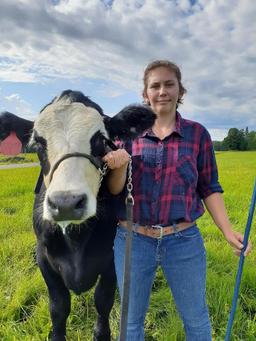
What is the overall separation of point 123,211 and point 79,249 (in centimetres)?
70

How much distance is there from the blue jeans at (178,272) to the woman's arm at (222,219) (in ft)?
0.78

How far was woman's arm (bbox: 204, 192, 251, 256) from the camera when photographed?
120 inches

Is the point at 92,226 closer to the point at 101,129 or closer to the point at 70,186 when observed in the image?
the point at 101,129

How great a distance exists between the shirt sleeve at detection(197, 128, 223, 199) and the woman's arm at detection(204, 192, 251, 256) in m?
0.05

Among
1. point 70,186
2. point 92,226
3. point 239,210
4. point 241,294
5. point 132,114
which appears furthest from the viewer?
point 239,210

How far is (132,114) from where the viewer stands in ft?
10.8

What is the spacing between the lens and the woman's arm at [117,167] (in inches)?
105

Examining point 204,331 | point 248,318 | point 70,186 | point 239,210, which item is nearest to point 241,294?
point 248,318

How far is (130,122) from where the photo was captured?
3303 millimetres

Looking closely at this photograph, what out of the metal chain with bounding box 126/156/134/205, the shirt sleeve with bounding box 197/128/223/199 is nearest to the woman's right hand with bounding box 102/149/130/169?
the metal chain with bounding box 126/156/134/205

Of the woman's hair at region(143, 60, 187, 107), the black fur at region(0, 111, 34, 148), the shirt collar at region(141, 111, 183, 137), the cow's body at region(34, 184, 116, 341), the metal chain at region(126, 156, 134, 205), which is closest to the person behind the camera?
the metal chain at region(126, 156, 134, 205)

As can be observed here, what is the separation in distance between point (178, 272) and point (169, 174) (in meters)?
0.68

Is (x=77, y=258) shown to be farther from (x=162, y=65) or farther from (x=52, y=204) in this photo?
(x=162, y=65)

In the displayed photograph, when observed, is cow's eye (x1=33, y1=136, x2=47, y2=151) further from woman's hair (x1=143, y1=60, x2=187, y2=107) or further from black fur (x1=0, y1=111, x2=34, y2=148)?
woman's hair (x1=143, y1=60, x2=187, y2=107)
